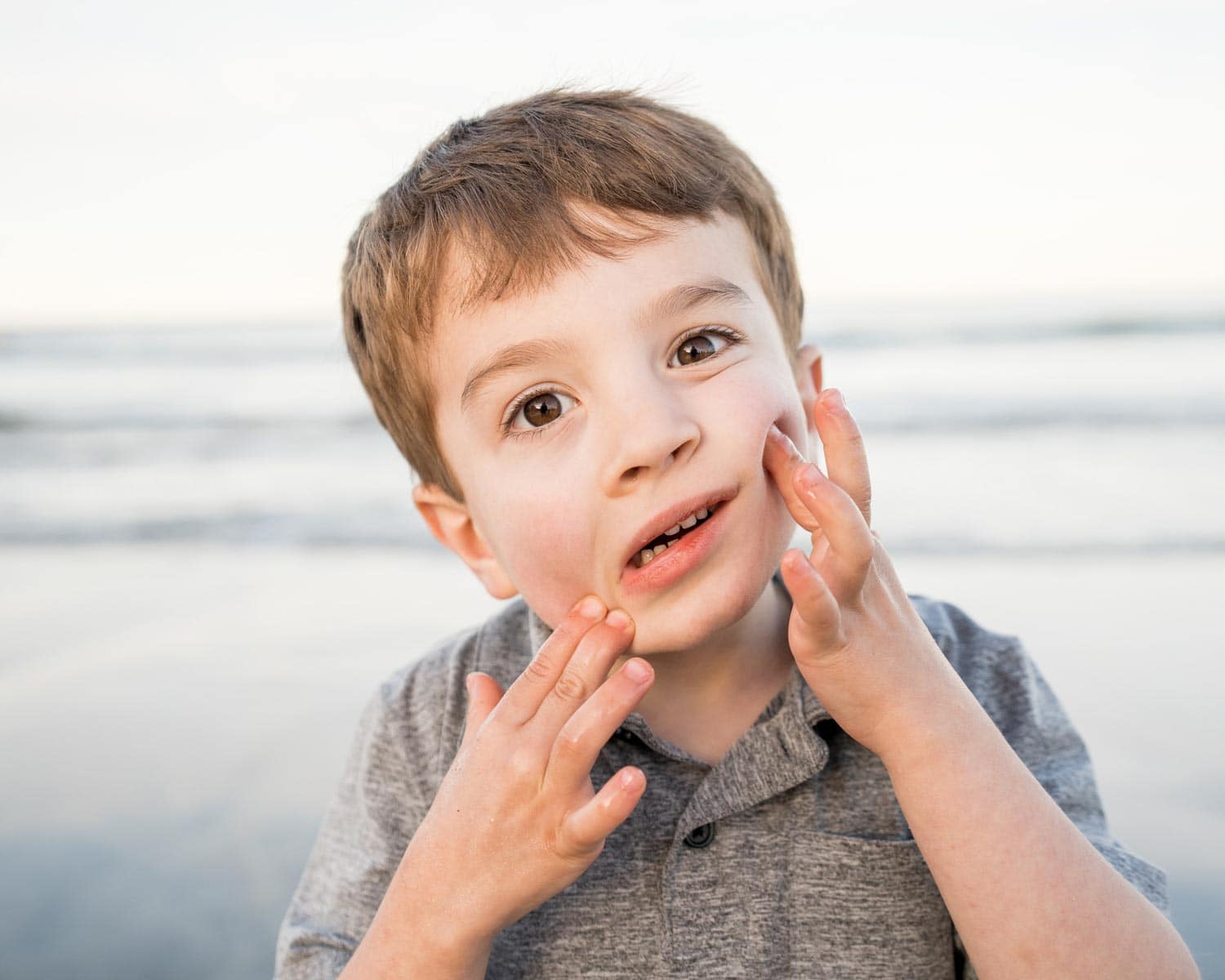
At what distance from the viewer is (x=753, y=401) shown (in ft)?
4.96

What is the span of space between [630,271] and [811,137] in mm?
10614

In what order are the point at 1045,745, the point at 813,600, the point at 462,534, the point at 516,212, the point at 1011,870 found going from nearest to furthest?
the point at 813,600
the point at 1011,870
the point at 516,212
the point at 1045,745
the point at 462,534

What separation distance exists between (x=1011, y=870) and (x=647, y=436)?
0.68 meters

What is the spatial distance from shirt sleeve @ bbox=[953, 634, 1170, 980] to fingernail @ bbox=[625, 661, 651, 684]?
2.18ft

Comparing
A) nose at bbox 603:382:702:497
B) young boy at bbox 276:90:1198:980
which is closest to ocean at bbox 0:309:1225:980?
young boy at bbox 276:90:1198:980

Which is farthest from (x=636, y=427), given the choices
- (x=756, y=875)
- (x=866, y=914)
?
(x=866, y=914)

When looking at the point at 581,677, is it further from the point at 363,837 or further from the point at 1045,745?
the point at 1045,745

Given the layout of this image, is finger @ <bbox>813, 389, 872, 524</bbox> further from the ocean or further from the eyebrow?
the ocean

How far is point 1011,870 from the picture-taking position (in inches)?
54.1

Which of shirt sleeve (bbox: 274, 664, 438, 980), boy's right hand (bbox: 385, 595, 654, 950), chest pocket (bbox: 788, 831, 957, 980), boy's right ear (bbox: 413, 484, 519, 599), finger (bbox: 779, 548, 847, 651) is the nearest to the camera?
finger (bbox: 779, 548, 847, 651)

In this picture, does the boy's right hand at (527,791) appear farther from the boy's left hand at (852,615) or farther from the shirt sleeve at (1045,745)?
the shirt sleeve at (1045,745)

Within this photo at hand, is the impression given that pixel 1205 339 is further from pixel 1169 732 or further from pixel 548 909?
pixel 548 909

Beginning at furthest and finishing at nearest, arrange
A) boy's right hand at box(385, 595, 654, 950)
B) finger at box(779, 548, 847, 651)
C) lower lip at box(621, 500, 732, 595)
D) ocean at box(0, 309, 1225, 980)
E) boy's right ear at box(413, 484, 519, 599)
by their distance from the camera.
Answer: ocean at box(0, 309, 1225, 980)
boy's right ear at box(413, 484, 519, 599)
lower lip at box(621, 500, 732, 595)
boy's right hand at box(385, 595, 654, 950)
finger at box(779, 548, 847, 651)

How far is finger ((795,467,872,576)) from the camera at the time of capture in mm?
1291
